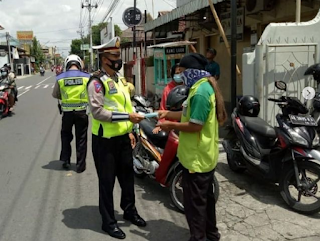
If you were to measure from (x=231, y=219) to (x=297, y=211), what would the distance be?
→ 731 mm

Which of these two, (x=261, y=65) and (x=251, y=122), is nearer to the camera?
(x=251, y=122)

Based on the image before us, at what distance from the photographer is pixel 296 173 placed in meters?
3.91

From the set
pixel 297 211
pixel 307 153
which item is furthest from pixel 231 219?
pixel 307 153

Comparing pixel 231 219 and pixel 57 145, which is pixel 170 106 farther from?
pixel 57 145

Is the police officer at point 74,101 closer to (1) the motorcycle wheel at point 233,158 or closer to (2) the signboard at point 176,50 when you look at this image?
(1) the motorcycle wheel at point 233,158

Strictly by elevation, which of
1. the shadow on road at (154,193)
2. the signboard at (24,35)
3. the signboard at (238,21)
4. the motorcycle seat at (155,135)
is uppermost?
the signboard at (24,35)

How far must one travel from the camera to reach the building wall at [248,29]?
8.49 m

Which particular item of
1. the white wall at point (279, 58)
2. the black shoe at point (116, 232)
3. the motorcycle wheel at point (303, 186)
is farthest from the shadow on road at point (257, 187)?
the black shoe at point (116, 232)

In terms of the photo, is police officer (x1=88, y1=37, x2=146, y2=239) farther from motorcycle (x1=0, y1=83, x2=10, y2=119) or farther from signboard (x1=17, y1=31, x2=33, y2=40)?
signboard (x1=17, y1=31, x2=33, y2=40)

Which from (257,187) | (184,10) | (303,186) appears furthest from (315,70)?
(184,10)

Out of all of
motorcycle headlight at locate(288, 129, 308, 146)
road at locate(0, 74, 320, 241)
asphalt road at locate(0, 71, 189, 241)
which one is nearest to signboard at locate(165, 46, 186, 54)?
asphalt road at locate(0, 71, 189, 241)

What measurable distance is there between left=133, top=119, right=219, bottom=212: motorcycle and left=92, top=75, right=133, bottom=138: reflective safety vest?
0.67 m

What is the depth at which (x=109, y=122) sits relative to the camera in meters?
3.52

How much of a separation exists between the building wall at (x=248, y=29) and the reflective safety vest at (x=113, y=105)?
5931 millimetres
